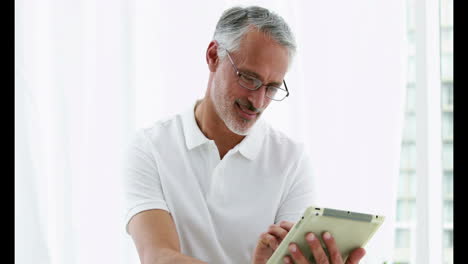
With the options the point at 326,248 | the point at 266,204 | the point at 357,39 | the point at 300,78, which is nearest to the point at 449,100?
the point at 357,39

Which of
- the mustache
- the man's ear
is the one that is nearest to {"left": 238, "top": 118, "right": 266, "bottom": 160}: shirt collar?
the mustache

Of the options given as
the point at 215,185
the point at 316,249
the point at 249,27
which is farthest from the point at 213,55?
the point at 316,249

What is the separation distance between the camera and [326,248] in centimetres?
142

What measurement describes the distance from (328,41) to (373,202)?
797 mm

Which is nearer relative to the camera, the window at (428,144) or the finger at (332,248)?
the finger at (332,248)

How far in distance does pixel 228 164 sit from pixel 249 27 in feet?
1.41

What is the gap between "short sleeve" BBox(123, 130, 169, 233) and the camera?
163 cm

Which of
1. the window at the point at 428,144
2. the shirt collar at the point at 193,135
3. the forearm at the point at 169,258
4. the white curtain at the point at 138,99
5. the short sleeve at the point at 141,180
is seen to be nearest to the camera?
the forearm at the point at 169,258

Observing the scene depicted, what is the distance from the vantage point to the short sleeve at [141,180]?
64.2 inches

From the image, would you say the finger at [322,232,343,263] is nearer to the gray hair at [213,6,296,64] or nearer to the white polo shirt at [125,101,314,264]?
the white polo shirt at [125,101,314,264]

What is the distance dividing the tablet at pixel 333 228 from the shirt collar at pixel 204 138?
459 millimetres

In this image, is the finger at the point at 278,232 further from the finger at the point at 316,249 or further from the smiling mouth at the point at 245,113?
the smiling mouth at the point at 245,113

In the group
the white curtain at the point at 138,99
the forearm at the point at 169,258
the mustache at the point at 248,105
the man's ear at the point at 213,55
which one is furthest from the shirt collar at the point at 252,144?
the white curtain at the point at 138,99

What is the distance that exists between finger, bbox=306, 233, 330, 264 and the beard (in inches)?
18.3
